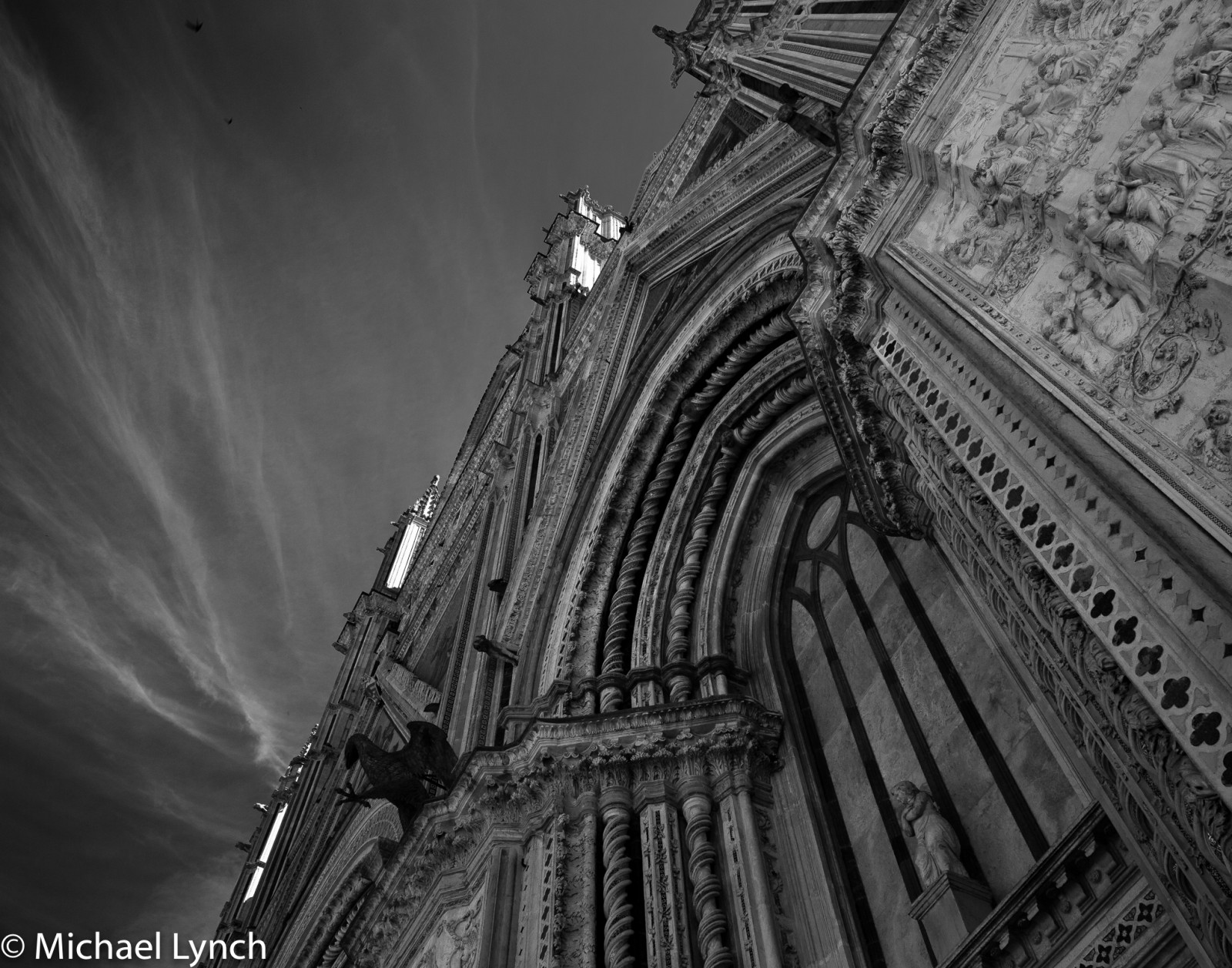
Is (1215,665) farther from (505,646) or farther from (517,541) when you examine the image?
(517,541)

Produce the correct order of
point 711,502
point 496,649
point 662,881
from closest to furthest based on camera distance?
point 662,881 < point 711,502 < point 496,649

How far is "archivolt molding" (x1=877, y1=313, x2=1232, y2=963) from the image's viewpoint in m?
2.63

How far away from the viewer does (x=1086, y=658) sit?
3.11 m

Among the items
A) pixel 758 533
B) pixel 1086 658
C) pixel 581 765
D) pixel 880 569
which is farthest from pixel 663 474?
A: pixel 1086 658

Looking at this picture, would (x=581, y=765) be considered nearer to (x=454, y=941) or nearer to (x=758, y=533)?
(x=454, y=941)

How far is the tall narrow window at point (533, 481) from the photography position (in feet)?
44.8

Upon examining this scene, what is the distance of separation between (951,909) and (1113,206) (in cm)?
360

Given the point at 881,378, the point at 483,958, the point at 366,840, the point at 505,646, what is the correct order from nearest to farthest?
the point at 881,378
the point at 483,958
the point at 505,646
the point at 366,840

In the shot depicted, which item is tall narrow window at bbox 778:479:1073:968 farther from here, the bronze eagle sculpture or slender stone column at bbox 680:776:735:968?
the bronze eagle sculpture

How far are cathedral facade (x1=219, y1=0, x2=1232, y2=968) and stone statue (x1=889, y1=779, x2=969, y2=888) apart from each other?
0.10 feet

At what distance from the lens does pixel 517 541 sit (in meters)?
13.0

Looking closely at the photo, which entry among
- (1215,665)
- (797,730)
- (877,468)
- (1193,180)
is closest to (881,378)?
(877,468)

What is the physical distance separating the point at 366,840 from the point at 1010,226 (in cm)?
1031

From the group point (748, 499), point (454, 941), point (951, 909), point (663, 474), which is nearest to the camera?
point (951, 909)
